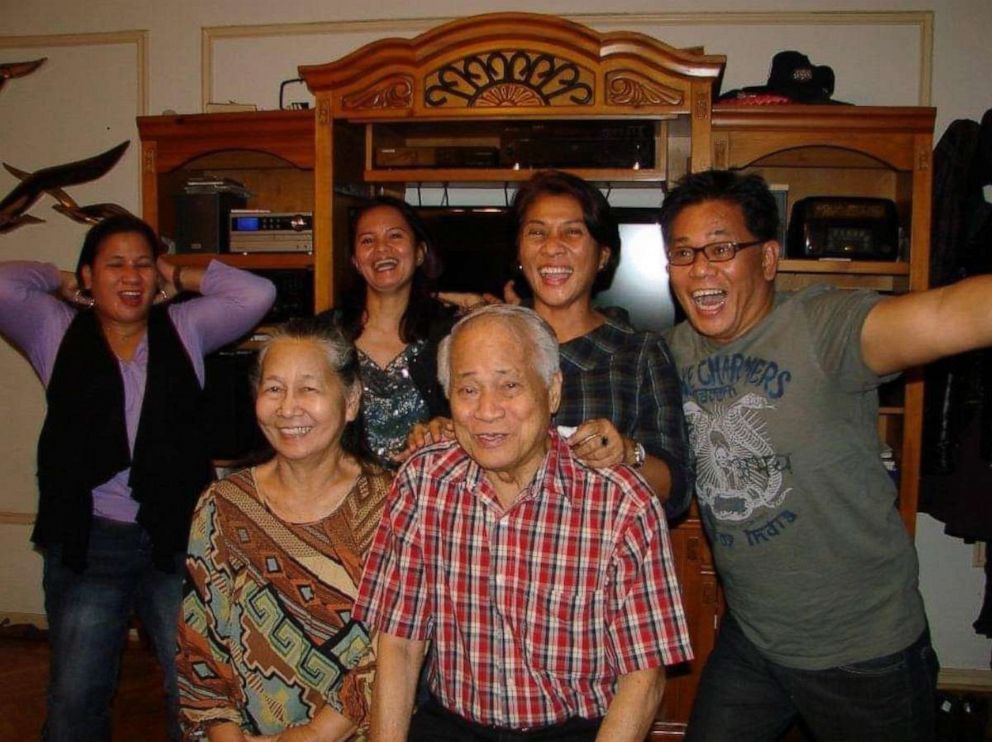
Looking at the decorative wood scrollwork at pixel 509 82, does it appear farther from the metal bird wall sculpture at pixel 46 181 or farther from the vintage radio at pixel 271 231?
the metal bird wall sculpture at pixel 46 181

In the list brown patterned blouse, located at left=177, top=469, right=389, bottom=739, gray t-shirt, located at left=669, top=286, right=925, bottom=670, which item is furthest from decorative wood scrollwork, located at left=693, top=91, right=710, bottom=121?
brown patterned blouse, located at left=177, top=469, right=389, bottom=739

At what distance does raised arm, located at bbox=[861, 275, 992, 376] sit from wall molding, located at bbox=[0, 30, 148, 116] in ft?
11.8

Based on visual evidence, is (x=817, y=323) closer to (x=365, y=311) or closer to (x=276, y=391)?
(x=276, y=391)

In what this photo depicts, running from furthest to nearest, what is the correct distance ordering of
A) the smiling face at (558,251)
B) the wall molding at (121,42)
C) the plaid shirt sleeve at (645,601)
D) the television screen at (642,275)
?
the wall molding at (121,42)
the television screen at (642,275)
the smiling face at (558,251)
the plaid shirt sleeve at (645,601)

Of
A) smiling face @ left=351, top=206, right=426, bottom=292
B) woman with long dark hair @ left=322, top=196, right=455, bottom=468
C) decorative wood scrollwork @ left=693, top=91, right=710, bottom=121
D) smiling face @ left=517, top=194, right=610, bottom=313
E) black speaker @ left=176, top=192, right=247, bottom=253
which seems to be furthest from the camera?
black speaker @ left=176, top=192, right=247, bottom=253

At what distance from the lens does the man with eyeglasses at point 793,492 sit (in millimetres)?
1633

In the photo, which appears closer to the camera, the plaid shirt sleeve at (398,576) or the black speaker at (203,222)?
the plaid shirt sleeve at (398,576)

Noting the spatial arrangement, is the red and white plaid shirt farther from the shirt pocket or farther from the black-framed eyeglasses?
the black-framed eyeglasses

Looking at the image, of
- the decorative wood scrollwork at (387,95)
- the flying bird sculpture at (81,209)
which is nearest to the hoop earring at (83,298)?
the decorative wood scrollwork at (387,95)

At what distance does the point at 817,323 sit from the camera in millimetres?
1640

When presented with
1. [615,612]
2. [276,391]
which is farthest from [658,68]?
[615,612]

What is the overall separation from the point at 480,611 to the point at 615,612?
25 centimetres

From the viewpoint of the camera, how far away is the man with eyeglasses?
1633 mm

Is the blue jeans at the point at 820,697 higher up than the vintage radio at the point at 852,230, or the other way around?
the vintage radio at the point at 852,230
